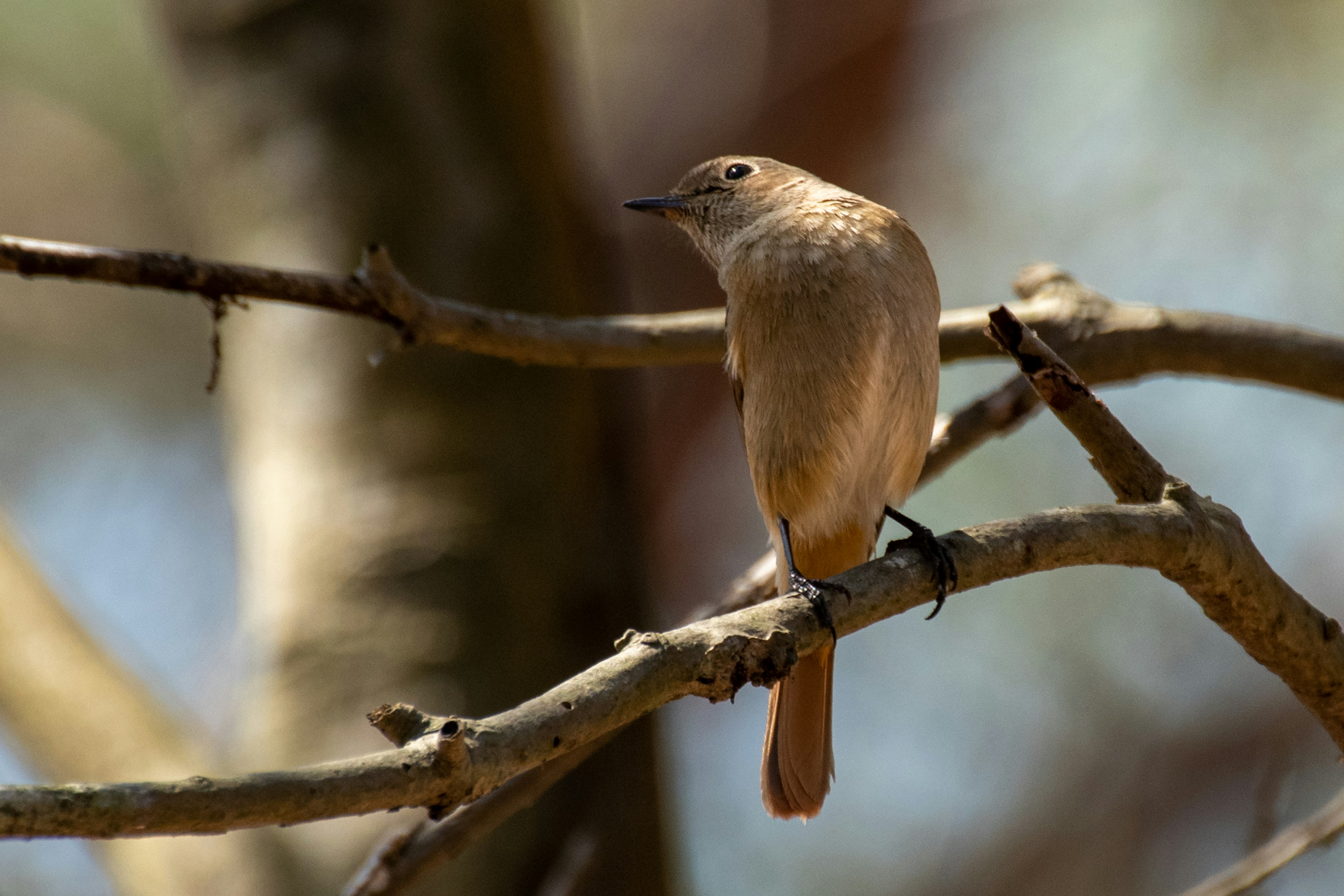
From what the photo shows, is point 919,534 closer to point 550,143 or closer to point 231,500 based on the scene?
point 550,143

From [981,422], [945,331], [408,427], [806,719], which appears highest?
[408,427]

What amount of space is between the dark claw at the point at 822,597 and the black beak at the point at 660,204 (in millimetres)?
2093

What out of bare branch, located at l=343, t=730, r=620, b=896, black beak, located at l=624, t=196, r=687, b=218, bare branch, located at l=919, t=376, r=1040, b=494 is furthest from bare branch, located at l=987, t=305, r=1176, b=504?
black beak, located at l=624, t=196, r=687, b=218

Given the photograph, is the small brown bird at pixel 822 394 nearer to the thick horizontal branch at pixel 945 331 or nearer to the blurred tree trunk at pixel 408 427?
the thick horizontal branch at pixel 945 331

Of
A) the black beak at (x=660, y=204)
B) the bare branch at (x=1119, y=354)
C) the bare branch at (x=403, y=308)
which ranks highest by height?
the black beak at (x=660, y=204)

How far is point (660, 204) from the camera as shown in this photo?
3.83 m

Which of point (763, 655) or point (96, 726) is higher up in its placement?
point (96, 726)

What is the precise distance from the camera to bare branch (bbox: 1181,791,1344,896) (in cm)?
246

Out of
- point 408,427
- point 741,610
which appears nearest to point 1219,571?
point 741,610

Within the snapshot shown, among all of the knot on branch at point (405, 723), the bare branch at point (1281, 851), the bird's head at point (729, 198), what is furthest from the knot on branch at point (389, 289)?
the bare branch at point (1281, 851)

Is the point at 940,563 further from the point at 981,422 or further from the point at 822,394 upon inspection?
the point at 981,422

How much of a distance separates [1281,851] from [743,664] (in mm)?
1917

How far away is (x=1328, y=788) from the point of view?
5.30 meters

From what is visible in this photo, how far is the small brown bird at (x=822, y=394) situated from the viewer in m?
2.77
